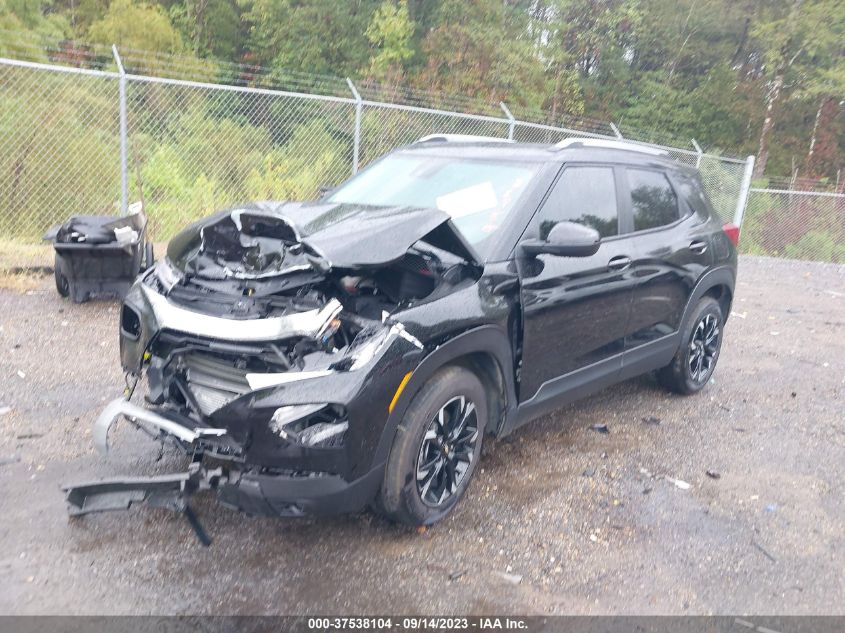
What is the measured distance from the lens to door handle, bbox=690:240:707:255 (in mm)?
5121

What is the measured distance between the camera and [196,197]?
35.0ft

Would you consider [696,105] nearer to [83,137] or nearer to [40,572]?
[83,137]

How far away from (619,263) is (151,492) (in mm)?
2941

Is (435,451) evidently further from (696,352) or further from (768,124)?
(768,124)

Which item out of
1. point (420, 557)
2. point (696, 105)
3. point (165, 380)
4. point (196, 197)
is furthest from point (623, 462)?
point (696, 105)

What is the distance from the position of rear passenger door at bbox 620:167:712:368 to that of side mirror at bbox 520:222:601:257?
1012 mm

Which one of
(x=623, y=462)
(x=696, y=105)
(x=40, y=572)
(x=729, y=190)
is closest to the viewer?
(x=40, y=572)

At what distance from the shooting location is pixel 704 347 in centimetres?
560

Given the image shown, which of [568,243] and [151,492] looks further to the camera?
[568,243]

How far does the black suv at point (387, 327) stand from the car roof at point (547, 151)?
20 millimetres

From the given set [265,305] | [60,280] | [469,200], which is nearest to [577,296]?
[469,200]

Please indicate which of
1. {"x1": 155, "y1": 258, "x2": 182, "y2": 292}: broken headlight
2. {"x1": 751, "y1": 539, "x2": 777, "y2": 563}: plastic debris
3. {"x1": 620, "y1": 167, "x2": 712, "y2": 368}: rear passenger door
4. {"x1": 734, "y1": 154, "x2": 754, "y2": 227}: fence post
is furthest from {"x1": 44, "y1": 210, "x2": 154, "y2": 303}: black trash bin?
{"x1": 734, "y1": 154, "x2": 754, "y2": 227}: fence post

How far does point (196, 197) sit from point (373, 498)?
8.61m

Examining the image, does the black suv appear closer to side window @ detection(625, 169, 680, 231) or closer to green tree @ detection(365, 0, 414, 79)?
side window @ detection(625, 169, 680, 231)
